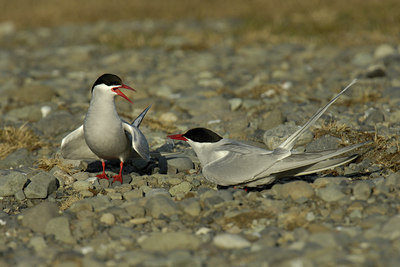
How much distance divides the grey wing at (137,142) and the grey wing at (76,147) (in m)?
0.41

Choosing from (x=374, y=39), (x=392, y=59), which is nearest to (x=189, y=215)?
(x=392, y=59)

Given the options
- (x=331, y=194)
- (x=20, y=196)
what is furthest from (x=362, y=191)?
(x=20, y=196)

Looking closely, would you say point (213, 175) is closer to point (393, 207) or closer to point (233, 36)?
point (393, 207)

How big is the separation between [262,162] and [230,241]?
839 mm

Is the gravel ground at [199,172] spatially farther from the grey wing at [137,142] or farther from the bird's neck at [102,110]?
the bird's neck at [102,110]

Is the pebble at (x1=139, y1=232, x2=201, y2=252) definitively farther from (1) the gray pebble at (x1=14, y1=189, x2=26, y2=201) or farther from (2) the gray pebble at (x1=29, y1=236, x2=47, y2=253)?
(1) the gray pebble at (x1=14, y1=189, x2=26, y2=201)

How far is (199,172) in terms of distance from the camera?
5.13m

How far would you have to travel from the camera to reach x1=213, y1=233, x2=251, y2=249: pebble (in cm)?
346

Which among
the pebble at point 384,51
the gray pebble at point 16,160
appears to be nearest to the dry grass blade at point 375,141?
the gray pebble at point 16,160

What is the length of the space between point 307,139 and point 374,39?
568 centimetres

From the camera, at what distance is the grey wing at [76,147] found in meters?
5.01

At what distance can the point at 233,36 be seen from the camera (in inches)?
461

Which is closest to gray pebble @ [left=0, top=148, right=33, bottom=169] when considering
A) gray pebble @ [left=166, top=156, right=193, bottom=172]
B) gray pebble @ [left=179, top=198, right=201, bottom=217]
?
gray pebble @ [left=166, top=156, right=193, bottom=172]

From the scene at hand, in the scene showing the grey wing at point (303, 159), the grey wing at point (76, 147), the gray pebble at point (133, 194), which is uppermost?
the grey wing at point (303, 159)
